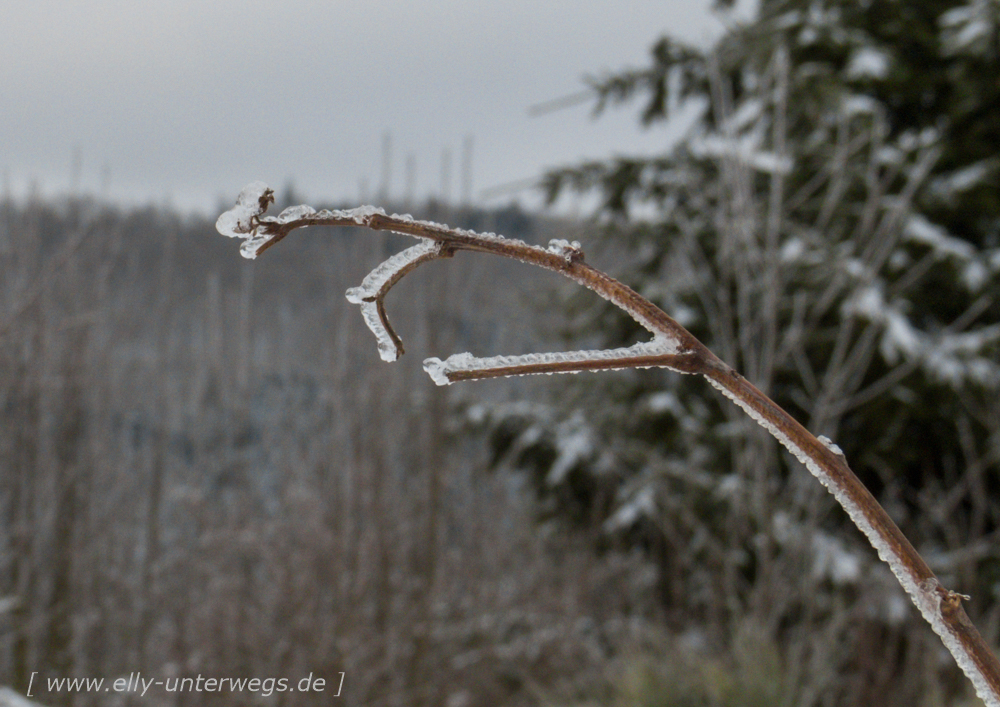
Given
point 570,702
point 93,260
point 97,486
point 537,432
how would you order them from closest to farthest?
point 570,702 → point 537,432 → point 97,486 → point 93,260

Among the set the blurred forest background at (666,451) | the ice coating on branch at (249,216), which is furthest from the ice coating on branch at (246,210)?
the blurred forest background at (666,451)

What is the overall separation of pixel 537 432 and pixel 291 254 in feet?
30.4

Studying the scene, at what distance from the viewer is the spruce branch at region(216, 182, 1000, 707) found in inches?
9.0

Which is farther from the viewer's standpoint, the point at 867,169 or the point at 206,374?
the point at 206,374

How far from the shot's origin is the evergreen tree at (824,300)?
121 inches

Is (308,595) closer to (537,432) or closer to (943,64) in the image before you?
(537,432)

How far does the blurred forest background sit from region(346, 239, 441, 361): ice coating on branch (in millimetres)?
2446

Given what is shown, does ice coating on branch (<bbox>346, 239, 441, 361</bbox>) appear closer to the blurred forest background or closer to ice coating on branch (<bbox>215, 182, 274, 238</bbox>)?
ice coating on branch (<bbox>215, 182, 274, 238</bbox>)

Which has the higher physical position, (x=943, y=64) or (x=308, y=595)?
(x=943, y=64)

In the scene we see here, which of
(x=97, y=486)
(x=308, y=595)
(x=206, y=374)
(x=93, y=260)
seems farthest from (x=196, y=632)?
(x=206, y=374)

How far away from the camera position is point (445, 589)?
4430mm

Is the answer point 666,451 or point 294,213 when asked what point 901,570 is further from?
point 666,451

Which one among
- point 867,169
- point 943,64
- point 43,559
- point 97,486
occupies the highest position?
point 943,64

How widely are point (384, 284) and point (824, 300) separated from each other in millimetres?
2782
